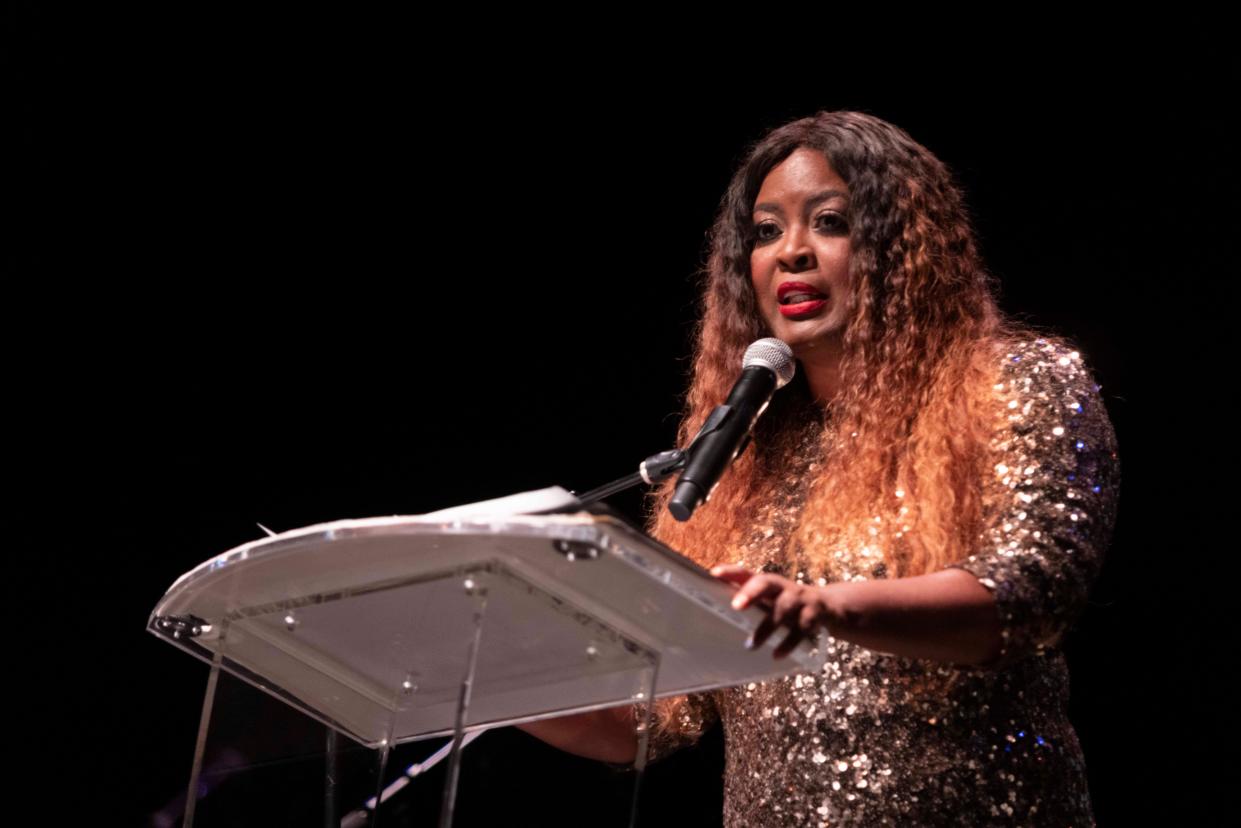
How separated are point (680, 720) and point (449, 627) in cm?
88

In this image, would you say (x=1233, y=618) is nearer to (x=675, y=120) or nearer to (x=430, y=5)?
(x=675, y=120)

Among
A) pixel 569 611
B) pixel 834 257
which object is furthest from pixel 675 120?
pixel 569 611

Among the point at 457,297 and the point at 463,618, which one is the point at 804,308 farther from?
the point at 457,297

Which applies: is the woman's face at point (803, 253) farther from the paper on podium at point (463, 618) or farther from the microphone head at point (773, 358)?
the paper on podium at point (463, 618)

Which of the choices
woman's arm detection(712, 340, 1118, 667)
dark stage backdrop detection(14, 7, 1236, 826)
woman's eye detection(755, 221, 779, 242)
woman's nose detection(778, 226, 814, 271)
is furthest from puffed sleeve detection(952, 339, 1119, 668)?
dark stage backdrop detection(14, 7, 1236, 826)

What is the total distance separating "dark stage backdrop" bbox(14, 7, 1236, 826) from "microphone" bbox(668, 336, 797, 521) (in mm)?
1362

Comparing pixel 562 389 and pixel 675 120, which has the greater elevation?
pixel 675 120

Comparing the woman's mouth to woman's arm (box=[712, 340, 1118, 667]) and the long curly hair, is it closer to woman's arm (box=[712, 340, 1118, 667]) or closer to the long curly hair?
Result: the long curly hair

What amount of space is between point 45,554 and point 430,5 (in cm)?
190

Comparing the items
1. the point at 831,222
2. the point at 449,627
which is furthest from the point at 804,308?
the point at 449,627

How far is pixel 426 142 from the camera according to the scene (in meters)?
3.91

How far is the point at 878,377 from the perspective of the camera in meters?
2.10

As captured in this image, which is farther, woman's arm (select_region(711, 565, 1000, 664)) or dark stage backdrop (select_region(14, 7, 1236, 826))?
dark stage backdrop (select_region(14, 7, 1236, 826))

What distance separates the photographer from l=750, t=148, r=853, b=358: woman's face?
221 cm
